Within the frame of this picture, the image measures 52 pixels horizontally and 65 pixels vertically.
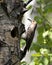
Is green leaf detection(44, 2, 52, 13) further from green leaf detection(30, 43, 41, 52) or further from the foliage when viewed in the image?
green leaf detection(30, 43, 41, 52)

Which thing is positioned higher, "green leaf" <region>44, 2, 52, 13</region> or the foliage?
"green leaf" <region>44, 2, 52, 13</region>

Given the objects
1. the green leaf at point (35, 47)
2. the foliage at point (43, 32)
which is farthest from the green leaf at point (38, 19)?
the green leaf at point (35, 47)

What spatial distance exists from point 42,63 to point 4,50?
3.18ft

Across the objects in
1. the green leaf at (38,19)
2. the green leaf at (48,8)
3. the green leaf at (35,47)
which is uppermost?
the green leaf at (48,8)

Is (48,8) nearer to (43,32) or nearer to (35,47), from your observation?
(43,32)

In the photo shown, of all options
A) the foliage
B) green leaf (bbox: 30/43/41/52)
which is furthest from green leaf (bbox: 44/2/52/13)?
green leaf (bbox: 30/43/41/52)

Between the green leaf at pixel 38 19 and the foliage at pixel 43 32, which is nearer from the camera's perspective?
the foliage at pixel 43 32

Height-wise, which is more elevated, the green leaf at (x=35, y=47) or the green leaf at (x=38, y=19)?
the green leaf at (x=38, y=19)

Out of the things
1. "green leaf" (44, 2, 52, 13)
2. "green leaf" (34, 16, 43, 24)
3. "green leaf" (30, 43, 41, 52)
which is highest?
"green leaf" (44, 2, 52, 13)

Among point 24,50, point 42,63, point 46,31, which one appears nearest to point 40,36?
point 46,31

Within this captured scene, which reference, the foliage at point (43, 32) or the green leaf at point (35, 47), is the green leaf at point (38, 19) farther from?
the green leaf at point (35, 47)

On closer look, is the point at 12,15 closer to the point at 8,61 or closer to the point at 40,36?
the point at 8,61

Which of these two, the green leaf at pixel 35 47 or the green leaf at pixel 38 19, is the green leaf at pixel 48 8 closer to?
the green leaf at pixel 38 19

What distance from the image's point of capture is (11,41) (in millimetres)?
1110
